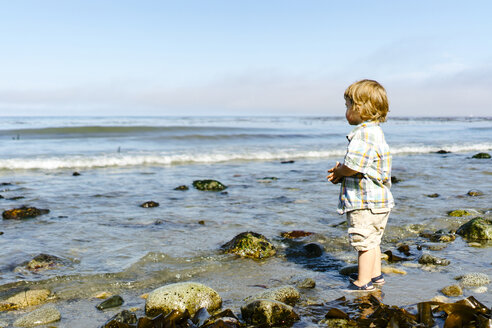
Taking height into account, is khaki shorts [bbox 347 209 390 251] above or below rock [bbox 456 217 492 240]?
above

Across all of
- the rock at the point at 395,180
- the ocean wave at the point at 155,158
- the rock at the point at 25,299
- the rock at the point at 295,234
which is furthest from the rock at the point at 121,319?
the ocean wave at the point at 155,158

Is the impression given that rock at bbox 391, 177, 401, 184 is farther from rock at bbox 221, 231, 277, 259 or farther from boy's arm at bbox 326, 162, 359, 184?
boy's arm at bbox 326, 162, 359, 184

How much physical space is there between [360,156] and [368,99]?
1.74ft

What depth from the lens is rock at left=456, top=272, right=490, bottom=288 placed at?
13.6ft

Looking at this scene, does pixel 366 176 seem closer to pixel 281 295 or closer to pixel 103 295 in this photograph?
pixel 281 295

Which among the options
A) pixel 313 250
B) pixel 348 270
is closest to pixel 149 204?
pixel 313 250

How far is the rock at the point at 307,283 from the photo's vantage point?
13.8ft

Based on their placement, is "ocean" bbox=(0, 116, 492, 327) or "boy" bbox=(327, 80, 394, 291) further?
"ocean" bbox=(0, 116, 492, 327)

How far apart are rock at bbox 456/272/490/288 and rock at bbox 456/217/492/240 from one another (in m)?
1.57

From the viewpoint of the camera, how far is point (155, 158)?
16.4 metres

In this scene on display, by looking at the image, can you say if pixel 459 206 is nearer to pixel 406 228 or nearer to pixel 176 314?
pixel 406 228

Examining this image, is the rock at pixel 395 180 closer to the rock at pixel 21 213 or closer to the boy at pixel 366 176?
the boy at pixel 366 176

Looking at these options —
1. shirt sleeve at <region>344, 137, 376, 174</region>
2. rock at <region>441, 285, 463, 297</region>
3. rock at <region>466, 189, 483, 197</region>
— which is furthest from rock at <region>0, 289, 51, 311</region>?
rock at <region>466, 189, 483, 197</region>

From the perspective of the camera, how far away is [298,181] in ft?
36.9
